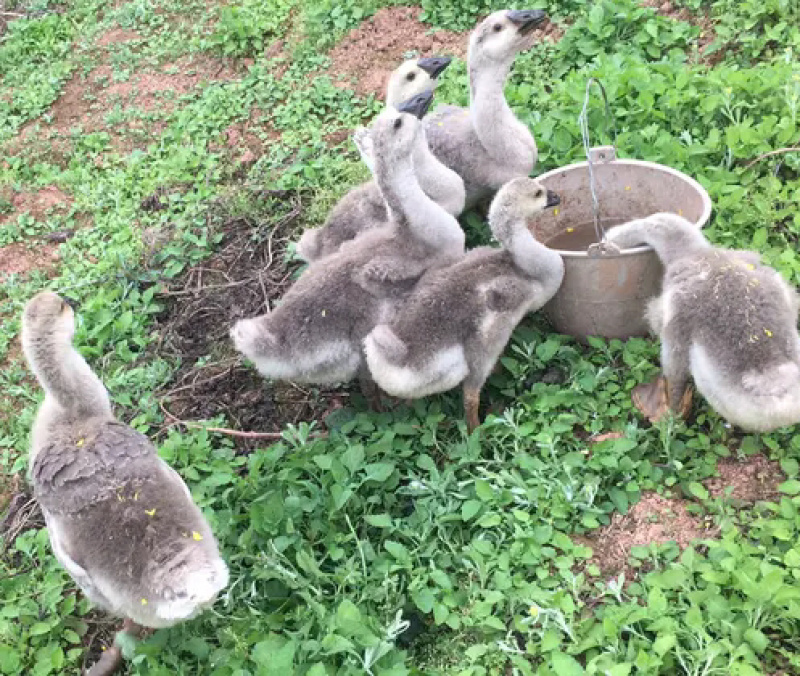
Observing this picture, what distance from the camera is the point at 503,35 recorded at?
16.4ft

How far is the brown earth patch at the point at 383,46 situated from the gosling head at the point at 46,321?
153 inches

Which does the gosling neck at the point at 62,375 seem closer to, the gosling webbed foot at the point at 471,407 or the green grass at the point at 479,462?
the green grass at the point at 479,462

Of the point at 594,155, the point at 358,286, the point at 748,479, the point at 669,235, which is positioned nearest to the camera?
the point at 748,479

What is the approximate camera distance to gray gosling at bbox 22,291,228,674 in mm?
3246

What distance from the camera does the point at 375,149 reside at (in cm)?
434

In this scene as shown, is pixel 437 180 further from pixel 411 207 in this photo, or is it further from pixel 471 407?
pixel 471 407

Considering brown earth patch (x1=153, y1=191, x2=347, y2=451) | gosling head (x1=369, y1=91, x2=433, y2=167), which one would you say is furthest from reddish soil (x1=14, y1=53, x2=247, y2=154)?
gosling head (x1=369, y1=91, x2=433, y2=167)

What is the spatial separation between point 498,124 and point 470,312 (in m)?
1.58

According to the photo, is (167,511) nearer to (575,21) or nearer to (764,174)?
(764,174)

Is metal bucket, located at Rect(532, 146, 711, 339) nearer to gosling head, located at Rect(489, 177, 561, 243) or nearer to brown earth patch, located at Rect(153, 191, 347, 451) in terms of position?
gosling head, located at Rect(489, 177, 561, 243)

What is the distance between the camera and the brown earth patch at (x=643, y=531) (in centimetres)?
357

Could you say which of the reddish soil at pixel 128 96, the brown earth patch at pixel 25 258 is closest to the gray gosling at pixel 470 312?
the brown earth patch at pixel 25 258

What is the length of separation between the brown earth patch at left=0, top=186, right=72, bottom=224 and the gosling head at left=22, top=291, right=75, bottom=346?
3294mm

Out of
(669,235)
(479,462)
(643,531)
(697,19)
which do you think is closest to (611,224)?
(669,235)
